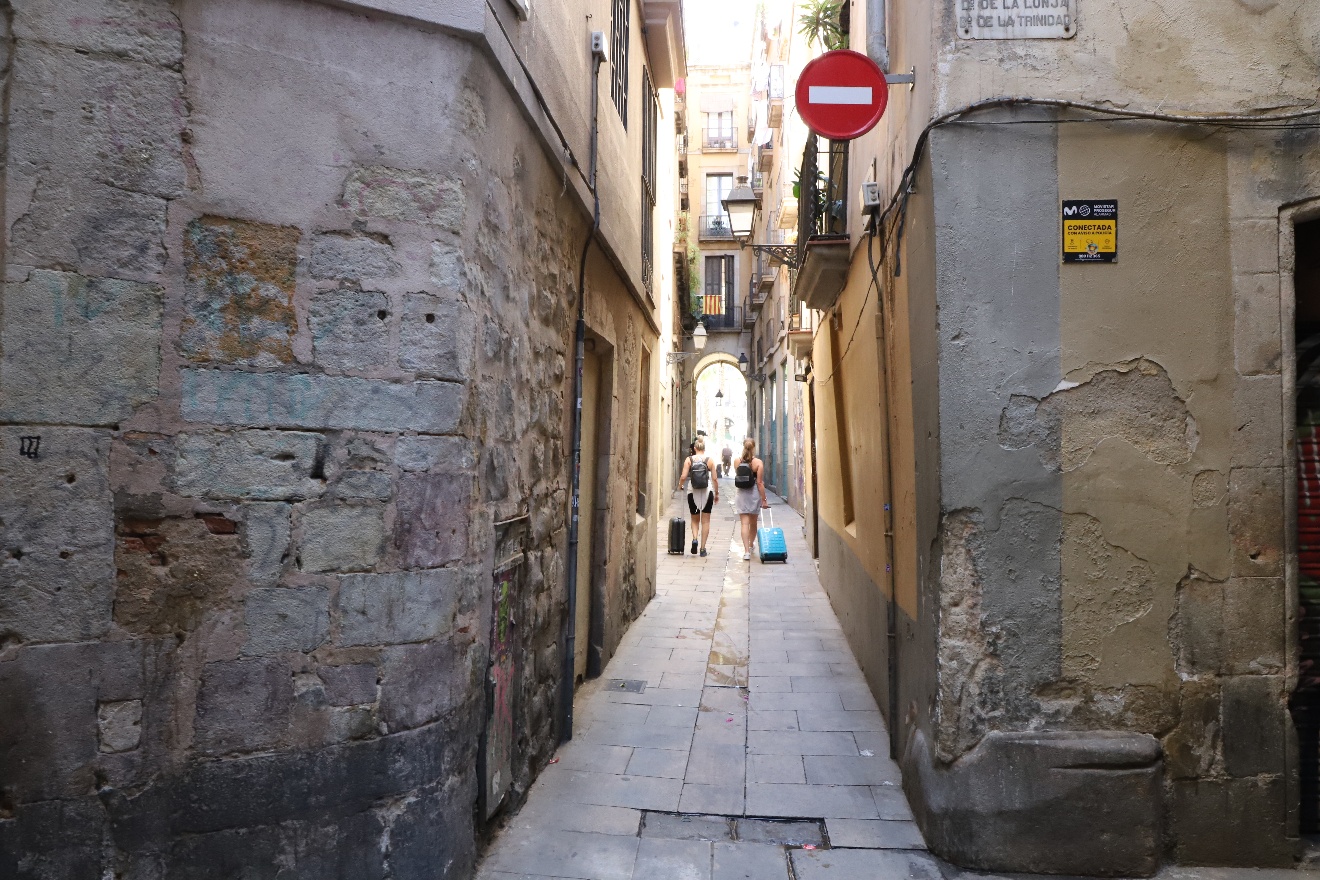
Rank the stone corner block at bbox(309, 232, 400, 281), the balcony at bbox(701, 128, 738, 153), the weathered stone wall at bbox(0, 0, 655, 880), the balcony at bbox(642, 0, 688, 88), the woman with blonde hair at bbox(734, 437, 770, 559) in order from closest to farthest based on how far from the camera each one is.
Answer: the weathered stone wall at bbox(0, 0, 655, 880)
the stone corner block at bbox(309, 232, 400, 281)
the balcony at bbox(642, 0, 688, 88)
the woman with blonde hair at bbox(734, 437, 770, 559)
the balcony at bbox(701, 128, 738, 153)

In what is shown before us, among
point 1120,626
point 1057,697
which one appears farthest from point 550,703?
point 1120,626

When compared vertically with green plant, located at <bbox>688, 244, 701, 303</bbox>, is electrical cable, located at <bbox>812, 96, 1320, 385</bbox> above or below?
below

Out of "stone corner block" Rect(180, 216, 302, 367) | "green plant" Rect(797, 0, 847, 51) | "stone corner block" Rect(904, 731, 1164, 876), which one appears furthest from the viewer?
"green plant" Rect(797, 0, 847, 51)

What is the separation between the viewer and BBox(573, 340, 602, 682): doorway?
563 cm

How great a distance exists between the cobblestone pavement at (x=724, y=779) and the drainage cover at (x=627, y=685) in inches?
0.9

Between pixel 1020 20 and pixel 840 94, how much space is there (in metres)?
0.94

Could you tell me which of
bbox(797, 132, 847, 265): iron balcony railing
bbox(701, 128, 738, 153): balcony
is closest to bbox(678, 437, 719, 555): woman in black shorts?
bbox(797, 132, 847, 265): iron balcony railing

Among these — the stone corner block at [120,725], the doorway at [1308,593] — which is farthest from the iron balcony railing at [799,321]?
the stone corner block at [120,725]

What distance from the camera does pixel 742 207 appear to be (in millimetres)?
9180

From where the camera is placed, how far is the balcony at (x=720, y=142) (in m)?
30.8

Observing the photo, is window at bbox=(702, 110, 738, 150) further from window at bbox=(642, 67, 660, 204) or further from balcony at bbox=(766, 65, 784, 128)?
window at bbox=(642, 67, 660, 204)

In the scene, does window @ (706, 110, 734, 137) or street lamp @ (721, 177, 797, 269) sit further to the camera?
window @ (706, 110, 734, 137)

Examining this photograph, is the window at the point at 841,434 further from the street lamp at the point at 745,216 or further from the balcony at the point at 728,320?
the balcony at the point at 728,320

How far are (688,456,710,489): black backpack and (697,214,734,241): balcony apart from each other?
19.3m
